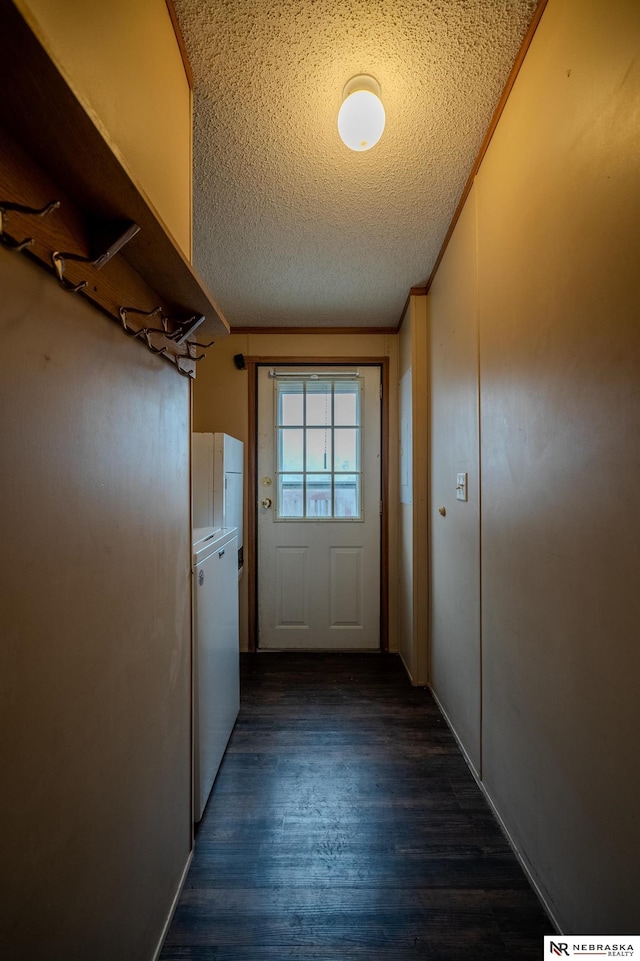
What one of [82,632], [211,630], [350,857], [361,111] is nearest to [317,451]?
[211,630]

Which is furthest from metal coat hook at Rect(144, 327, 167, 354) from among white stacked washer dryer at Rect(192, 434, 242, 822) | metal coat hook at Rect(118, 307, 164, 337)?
white stacked washer dryer at Rect(192, 434, 242, 822)

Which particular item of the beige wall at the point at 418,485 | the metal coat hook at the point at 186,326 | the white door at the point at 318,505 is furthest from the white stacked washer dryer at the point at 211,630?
the beige wall at the point at 418,485

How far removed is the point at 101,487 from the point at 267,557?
228 cm

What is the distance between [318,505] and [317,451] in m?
0.40

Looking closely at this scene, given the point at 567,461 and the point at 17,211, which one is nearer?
the point at 17,211

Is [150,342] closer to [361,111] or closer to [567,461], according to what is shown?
[361,111]

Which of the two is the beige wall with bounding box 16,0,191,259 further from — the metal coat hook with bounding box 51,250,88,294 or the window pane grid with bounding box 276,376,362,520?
the window pane grid with bounding box 276,376,362,520

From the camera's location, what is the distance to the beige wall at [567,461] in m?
0.77

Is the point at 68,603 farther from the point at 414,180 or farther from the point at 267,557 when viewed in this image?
the point at 267,557

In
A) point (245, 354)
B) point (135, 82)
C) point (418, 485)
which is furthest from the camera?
point (245, 354)

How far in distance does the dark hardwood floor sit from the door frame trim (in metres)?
0.91

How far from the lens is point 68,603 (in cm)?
67

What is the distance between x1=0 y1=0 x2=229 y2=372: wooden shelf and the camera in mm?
461

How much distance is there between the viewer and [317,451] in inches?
118
